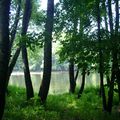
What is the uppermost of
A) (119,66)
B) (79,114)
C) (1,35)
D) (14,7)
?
(14,7)

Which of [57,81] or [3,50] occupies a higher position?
[3,50]

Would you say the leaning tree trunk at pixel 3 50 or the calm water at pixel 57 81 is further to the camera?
the calm water at pixel 57 81

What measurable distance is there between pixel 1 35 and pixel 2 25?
0.21 m

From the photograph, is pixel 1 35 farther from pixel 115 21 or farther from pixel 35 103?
pixel 35 103

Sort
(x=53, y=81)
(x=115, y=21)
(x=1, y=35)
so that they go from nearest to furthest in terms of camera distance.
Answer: (x=1, y=35), (x=115, y=21), (x=53, y=81)

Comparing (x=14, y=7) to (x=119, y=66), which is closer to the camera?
(x=119, y=66)

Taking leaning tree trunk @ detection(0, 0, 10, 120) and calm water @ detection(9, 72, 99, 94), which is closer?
leaning tree trunk @ detection(0, 0, 10, 120)

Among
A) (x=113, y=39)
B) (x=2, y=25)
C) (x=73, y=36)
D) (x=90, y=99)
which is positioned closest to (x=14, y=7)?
(x=90, y=99)

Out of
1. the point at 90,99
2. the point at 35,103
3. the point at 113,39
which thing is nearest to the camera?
the point at 113,39

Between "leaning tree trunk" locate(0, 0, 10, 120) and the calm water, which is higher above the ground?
"leaning tree trunk" locate(0, 0, 10, 120)

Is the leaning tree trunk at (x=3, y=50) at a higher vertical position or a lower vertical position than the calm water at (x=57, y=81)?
higher

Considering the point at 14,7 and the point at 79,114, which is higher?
the point at 14,7

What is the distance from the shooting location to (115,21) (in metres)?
10.7

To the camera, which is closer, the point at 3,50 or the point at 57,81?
the point at 3,50
